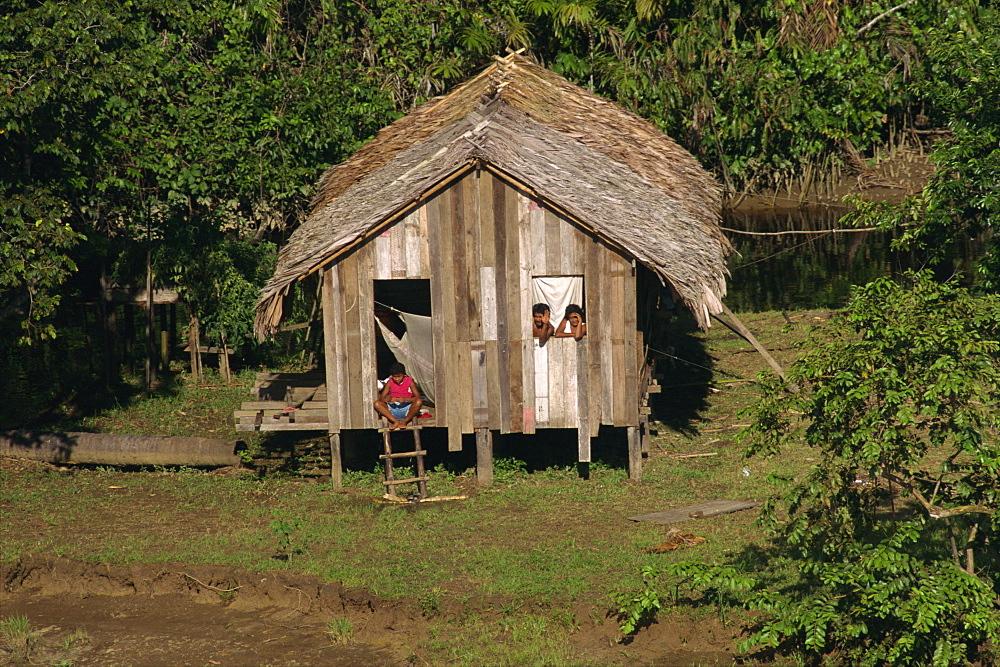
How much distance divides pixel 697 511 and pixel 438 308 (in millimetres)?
4405

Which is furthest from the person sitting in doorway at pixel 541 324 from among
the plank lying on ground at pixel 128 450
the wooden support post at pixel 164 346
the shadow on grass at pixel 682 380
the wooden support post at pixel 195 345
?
the wooden support post at pixel 164 346

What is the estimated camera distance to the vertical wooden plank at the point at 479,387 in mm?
15953

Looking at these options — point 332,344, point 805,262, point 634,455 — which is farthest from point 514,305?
point 805,262

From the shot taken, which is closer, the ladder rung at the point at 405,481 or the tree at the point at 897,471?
the tree at the point at 897,471

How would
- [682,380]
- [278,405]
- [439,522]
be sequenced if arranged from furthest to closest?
[682,380]
[278,405]
[439,522]

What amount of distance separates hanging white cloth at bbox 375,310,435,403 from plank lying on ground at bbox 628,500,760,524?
11.7 ft

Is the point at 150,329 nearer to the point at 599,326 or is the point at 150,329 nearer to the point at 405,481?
the point at 405,481

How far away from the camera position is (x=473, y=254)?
15.8m

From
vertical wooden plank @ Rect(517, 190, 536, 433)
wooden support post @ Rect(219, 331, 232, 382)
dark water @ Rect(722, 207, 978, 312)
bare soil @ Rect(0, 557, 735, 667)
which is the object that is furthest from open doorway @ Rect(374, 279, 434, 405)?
dark water @ Rect(722, 207, 978, 312)

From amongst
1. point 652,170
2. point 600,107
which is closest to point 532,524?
point 652,170

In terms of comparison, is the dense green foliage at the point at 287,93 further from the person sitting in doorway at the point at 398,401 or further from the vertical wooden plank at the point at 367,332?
the person sitting in doorway at the point at 398,401

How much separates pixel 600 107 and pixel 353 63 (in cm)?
504

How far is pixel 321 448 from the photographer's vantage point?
18.5 metres

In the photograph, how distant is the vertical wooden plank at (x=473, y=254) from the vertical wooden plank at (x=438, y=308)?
34 centimetres
